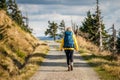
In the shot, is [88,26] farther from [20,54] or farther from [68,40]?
[68,40]

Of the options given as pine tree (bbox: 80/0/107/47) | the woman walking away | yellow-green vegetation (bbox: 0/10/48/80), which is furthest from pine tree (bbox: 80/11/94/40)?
the woman walking away

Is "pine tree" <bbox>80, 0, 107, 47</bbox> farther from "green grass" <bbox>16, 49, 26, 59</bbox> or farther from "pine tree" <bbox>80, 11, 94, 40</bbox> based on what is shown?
"green grass" <bbox>16, 49, 26, 59</bbox>

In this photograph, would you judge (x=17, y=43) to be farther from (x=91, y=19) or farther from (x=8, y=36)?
(x=91, y=19)

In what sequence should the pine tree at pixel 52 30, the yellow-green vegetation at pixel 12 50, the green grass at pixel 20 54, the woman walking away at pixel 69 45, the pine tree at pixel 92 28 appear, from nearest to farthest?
1. the woman walking away at pixel 69 45
2. the yellow-green vegetation at pixel 12 50
3. the green grass at pixel 20 54
4. the pine tree at pixel 92 28
5. the pine tree at pixel 52 30

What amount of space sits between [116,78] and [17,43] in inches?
953

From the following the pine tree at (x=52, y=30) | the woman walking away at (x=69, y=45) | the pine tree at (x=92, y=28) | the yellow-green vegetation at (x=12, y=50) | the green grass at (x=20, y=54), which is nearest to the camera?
the woman walking away at (x=69, y=45)

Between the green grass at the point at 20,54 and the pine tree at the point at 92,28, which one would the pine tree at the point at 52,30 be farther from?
the green grass at the point at 20,54

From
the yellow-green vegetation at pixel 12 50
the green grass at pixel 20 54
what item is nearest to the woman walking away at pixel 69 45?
the yellow-green vegetation at pixel 12 50

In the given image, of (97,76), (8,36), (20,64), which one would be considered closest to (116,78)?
(97,76)

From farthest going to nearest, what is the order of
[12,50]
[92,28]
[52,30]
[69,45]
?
1. [52,30]
2. [92,28]
3. [12,50]
4. [69,45]

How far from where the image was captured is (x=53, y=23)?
496 ft

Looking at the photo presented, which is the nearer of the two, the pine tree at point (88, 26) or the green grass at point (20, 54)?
the green grass at point (20, 54)

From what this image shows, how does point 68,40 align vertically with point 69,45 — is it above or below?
above

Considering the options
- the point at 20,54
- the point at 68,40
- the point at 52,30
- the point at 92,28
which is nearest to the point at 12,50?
the point at 20,54
